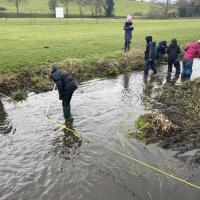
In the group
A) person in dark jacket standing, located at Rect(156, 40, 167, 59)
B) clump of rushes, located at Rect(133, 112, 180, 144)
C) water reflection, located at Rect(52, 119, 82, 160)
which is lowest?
water reflection, located at Rect(52, 119, 82, 160)

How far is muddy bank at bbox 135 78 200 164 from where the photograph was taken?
39.2 feet

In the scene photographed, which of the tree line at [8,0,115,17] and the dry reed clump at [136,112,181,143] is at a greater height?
the tree line at [8,0,115,17]

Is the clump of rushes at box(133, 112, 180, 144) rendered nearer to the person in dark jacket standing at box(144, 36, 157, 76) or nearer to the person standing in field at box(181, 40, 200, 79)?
the person standing in field at box(181, 40, 200, 79)

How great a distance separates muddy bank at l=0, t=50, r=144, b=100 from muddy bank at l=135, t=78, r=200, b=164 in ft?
19.4

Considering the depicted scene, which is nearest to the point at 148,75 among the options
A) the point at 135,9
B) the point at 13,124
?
the point at 13,124

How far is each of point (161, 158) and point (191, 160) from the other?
0.92 metres

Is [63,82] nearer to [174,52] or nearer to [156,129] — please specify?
[156,129]

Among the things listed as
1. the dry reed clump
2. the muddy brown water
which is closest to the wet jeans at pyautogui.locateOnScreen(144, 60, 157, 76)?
the muddy brown water

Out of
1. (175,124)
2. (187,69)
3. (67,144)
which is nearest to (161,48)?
(187,69)

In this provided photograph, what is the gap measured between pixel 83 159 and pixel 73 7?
361 feet

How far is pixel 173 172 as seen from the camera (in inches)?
408

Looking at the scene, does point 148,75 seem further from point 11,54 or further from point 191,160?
point 191,160

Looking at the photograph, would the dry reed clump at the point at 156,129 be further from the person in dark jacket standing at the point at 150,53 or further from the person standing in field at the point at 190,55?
the person in dark jacket standing at the point at 150,53

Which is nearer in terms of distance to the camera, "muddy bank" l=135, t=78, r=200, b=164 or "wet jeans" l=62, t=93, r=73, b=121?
"muddy bank" l=135, t=78, r=200, b=164
